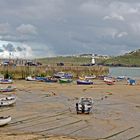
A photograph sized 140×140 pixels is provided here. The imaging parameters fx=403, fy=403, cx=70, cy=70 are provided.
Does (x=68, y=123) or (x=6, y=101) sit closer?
(x=68, y=123)

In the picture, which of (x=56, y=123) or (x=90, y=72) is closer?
(x=56, y=123)

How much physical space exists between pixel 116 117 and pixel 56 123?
7.61 m

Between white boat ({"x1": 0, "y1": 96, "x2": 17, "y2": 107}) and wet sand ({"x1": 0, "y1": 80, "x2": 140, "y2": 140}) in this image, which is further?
white boat ({"x1": 0, "y1": 96, "x2": 17, "y2": 107})

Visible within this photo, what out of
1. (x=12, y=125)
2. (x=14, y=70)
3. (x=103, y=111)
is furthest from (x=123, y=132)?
(x=14, y=70)

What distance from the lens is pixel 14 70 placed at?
329ft

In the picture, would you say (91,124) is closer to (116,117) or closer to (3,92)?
(116,117)

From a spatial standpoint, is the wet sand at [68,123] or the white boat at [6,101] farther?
the white boat at [6,101]

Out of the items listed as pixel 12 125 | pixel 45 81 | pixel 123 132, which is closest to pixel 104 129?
pixel 123 132

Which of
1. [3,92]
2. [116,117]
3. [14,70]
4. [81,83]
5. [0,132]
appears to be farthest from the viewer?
[14,70]

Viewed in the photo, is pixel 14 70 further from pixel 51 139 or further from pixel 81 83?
pixel 51 139

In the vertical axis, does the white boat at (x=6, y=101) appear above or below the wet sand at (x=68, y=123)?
above

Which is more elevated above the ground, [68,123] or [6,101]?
[6,101]

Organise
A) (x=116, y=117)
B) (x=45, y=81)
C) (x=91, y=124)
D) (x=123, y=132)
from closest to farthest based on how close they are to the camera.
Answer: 1. (x=123, y=132)
2. (x=91, y=124)
3. (x=116, y=117)
4. (x=45, y=81)

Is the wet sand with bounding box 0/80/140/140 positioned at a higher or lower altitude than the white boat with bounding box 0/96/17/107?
lower
